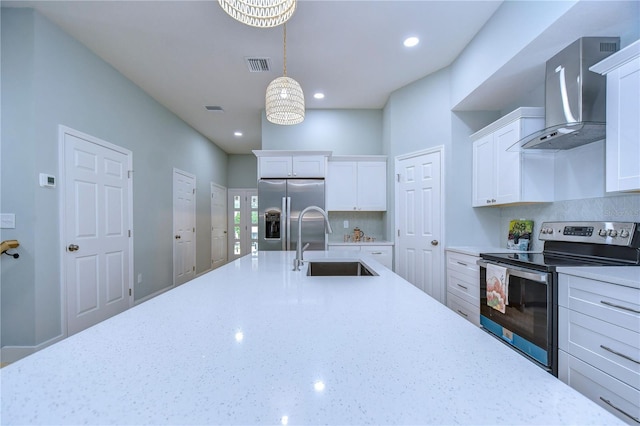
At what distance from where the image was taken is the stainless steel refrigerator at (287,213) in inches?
158

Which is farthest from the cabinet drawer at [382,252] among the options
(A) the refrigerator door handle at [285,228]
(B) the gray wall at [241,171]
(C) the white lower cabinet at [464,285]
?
(B) the gray wall at [241,171]

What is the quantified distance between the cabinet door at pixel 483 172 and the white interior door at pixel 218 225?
207 inches

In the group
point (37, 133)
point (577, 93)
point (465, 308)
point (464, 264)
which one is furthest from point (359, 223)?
point (37, 133)

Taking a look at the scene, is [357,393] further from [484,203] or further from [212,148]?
[212,148]

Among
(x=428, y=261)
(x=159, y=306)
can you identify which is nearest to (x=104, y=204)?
(x=159, y=306)

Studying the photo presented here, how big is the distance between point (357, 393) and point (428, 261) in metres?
3.31

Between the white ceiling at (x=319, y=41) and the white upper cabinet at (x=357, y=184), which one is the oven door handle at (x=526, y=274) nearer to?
the white ceiling at (x=319, y=41)

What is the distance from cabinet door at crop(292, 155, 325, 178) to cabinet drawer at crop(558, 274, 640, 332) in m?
3.02

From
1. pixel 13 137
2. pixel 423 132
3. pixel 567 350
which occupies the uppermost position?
pixel 423 132

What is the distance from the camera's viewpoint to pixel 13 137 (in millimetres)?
2279

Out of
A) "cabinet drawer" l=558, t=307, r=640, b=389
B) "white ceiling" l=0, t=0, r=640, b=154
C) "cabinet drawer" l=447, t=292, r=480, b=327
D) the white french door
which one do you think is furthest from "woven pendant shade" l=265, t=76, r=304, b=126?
the white french door

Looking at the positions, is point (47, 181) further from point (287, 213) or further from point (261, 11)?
point (287, 213)

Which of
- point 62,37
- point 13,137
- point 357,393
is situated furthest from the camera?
point 62,37

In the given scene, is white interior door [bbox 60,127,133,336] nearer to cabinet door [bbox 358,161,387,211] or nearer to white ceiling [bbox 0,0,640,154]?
white ceiling [bbox 0,0,640,154]
